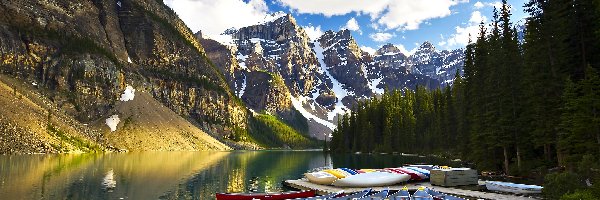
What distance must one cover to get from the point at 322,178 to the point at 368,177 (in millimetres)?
4779

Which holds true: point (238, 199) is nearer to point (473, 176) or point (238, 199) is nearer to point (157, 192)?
point (157, 192)

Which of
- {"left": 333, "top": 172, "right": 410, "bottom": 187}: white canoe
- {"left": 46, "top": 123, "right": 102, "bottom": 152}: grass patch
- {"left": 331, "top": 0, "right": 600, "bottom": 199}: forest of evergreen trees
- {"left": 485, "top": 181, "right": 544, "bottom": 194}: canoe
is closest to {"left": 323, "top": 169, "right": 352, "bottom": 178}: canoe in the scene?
{"left": 333, "top": 172, "right": 410, "bottom": 187}: white canoe

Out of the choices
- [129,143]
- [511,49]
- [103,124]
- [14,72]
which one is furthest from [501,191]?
[14,72]

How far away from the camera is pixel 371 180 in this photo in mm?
40688

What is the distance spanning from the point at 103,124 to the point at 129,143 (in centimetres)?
1815

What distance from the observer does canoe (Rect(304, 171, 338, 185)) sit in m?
42.7

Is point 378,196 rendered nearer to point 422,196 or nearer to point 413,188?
point 422,196

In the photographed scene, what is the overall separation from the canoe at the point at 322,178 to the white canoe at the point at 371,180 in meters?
0.95

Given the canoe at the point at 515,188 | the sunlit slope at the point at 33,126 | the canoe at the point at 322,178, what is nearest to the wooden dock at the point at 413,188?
the canoe at the point at 322,178

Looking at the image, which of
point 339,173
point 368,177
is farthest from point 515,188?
point 339,173

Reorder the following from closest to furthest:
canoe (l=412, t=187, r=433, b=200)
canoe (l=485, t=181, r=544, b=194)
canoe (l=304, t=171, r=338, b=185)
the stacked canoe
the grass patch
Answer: canoe (l=412, t=187, r=433, b=200), canoe (l=485, t=181, r=544, b=194), the stacked canoe, canoe (l=304, t=171, r=338, b=185), the grass patch

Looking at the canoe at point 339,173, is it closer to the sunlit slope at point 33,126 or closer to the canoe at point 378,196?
the canoe at point 378,196

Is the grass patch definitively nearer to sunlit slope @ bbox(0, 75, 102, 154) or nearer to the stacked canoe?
sunlit slope @ bbox(0, 75, 102, 154)

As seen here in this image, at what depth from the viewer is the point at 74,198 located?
38406 mm
